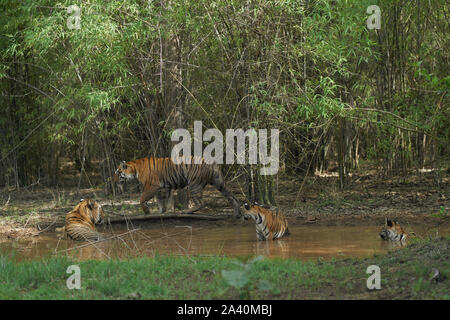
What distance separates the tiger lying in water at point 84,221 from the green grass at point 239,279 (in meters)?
1.78

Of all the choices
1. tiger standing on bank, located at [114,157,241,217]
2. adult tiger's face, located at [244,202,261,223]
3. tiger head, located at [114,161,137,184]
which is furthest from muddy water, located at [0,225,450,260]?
tiger head, located at [114,161,137,184]

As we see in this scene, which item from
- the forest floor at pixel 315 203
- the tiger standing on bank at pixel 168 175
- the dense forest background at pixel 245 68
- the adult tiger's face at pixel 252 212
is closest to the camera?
the adult tiger's face at pixel 252 212

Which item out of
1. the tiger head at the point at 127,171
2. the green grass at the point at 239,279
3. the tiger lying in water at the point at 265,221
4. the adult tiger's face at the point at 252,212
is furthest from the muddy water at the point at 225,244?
the tiger head at the point at 127,171

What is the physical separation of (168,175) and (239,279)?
505 cm

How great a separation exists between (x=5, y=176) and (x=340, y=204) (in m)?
6.17

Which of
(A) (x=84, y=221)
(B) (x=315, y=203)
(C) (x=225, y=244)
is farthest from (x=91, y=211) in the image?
(B) (x=315, y=203)

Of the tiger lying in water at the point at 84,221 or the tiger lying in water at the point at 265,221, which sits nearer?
the tiger lying in water at the point at 265,221

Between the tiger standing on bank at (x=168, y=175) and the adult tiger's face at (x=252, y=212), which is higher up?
the tiger standing on bank at (x=168, y=175)

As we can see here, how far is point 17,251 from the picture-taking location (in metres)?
6.76

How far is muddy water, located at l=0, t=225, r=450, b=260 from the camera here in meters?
6.19

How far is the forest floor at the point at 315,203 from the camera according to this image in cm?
806

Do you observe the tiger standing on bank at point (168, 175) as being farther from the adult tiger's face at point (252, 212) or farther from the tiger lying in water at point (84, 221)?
the adult tiger's face at point (252, 212)

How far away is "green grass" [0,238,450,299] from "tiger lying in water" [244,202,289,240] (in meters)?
1.36

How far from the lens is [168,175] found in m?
8.70
